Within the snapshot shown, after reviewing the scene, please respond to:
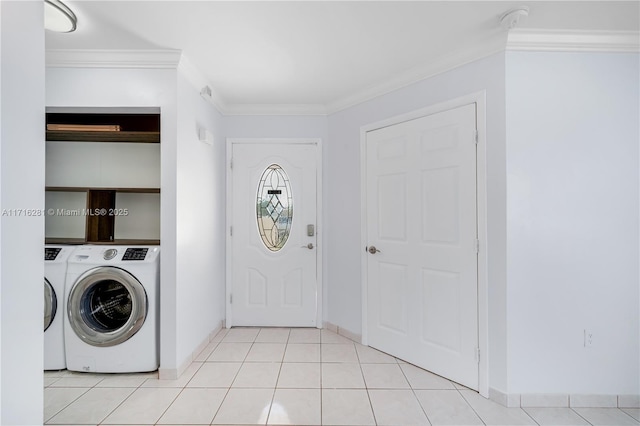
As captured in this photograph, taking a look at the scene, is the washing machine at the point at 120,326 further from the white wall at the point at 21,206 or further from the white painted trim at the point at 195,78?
the white painted trim at the point at 195,78

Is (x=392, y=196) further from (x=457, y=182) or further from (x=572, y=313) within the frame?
(x=572, y=313)

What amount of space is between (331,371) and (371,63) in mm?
Answer: 2404

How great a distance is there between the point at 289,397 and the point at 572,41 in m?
2.94

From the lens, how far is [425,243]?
2510 millimetres

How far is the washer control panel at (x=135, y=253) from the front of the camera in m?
2.38

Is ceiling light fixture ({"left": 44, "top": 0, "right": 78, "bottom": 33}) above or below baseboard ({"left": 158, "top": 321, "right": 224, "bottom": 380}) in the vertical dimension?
above

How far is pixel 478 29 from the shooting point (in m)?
2.02

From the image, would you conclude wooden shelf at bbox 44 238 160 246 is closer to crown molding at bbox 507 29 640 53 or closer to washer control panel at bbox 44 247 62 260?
washer control panel at bbox 44 247 62 260

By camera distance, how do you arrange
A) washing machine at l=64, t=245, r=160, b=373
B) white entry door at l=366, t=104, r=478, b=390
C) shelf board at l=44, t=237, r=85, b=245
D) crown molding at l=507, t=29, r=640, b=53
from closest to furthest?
crown molding at l=507, t=29, r=640, b=53, white entry door at l=366, t=104, r=478, b=390, washing machine at l=64, t=245, r=160, b=373, shelf board at l=44, t=237, r=85, b=245

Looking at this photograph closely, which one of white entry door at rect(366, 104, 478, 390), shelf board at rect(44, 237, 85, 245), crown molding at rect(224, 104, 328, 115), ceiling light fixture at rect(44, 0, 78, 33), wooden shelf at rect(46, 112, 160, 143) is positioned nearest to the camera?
ceiling light fixture at rect(44, 0, 78, 33)

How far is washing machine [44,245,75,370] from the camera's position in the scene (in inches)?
93.7

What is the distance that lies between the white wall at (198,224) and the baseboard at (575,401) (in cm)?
235

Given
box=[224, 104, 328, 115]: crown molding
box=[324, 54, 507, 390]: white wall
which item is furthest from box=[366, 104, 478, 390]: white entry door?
box=[224, 104, 328, 115]: crown molding

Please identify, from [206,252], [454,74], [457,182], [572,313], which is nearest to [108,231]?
[206,252]
